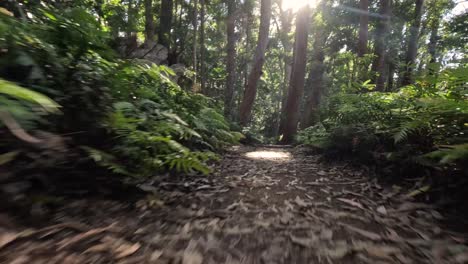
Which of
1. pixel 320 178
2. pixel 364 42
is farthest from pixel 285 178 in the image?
pixel 364 42

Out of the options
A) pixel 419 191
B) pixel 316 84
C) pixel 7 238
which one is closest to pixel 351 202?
pixel 419 191

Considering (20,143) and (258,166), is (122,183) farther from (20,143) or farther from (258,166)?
(258,166)

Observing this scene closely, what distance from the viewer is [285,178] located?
313 cm

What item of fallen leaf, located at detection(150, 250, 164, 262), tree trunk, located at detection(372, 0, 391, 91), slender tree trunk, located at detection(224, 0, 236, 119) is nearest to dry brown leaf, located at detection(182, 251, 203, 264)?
fallen leaf, located at detection(150, 250, 164, 262)

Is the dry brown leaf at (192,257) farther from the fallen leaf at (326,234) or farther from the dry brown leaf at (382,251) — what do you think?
the dry brown leaf at (382,251)

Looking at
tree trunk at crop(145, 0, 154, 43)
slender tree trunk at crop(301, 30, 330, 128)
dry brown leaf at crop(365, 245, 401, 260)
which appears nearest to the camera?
dry brown leaf at crop(365, 245, 401, 260)

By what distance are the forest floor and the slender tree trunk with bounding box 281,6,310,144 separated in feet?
22.2

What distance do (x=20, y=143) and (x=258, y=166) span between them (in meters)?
2.89

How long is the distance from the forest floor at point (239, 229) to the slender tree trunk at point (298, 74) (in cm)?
677

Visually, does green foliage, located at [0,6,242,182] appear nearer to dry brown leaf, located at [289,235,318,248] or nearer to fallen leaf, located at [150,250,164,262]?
fallen leaf, located at [150,250,164,262]

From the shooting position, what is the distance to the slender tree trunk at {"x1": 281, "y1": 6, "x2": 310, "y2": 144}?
29.0 feet

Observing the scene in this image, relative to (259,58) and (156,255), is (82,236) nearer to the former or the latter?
(156,255)

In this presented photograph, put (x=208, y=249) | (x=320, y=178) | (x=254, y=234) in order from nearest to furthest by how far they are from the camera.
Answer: (x=208, y=249)
(x=254, y=234)
(x=320, y=178)

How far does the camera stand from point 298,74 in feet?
29.5
